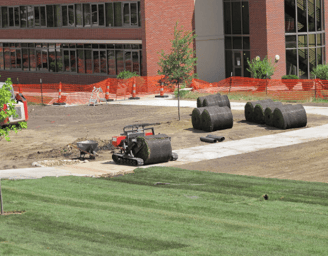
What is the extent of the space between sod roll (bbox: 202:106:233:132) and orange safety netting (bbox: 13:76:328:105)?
8785mm

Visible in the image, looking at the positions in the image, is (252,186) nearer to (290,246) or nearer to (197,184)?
(197,184)

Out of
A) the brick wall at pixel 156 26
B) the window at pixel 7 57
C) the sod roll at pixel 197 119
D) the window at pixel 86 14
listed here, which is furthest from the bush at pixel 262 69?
the window at pixel 7 57

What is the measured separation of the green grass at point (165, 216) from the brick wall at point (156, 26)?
26.0 metres

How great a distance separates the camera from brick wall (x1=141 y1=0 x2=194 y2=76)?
4172 cm

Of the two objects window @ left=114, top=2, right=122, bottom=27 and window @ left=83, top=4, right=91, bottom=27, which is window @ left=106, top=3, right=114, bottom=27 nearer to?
window @ left=114, top=2, right=122, bottom=27

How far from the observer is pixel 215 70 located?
45.2m

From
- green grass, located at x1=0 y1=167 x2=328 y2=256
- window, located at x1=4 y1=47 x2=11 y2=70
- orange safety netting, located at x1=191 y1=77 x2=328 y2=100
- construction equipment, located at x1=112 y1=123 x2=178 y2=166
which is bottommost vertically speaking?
green grass, located at x1=0 y1=167 x2=328 y2=256

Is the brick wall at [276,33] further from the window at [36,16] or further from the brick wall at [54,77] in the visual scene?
the window at [36,16]

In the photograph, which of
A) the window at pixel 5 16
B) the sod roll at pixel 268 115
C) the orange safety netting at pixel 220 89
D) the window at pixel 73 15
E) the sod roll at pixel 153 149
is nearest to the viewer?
the sod roll at pixel 153 149

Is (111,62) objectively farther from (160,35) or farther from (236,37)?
(236,37)

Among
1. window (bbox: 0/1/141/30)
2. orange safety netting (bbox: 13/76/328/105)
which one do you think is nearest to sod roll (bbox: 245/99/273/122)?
orange safety netting (bbox: 13/76/328/105)

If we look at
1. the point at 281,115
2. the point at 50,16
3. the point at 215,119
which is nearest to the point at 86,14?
the point at 50,16

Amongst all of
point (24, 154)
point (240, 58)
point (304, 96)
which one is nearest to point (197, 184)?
point (24, 154)

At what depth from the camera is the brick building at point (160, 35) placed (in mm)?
41812
